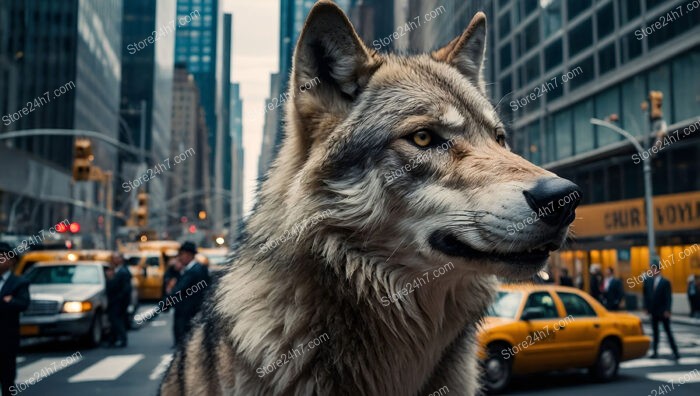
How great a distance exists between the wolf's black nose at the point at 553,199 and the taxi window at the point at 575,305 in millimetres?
9882

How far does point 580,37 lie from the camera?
133ft

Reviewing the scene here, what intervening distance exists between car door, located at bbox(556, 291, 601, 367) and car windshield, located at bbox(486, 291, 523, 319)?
33.9 inches

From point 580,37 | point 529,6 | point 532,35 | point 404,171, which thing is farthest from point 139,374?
point 529,6

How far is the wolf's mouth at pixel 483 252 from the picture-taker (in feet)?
7.79

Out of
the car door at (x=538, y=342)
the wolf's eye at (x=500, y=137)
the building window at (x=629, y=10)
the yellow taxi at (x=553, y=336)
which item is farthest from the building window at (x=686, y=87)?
the wolf's eye at (x=500, y=137)

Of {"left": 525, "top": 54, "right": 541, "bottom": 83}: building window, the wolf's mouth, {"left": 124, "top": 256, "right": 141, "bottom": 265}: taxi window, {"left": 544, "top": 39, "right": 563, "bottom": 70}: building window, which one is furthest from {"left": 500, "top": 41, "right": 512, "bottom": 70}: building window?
the wolf's mouth

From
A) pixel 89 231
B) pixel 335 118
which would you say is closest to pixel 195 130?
pixel 89 231

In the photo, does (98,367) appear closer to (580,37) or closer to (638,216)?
(638,216)

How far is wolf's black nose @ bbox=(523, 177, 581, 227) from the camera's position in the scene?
88.3 inches

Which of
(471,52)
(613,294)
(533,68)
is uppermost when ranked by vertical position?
(533,68)

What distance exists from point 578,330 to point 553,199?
391 inches

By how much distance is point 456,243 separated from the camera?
246cm

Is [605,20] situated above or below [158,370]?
above

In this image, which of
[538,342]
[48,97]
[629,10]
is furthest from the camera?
[48,97]
